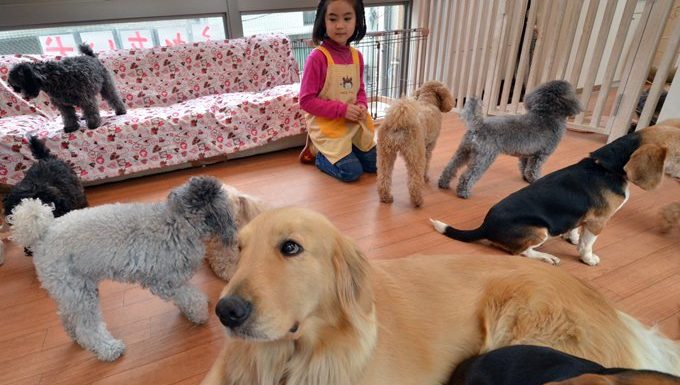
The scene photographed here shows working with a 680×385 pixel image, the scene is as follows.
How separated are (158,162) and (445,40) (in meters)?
4.07

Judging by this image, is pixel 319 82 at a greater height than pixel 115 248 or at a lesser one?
greater

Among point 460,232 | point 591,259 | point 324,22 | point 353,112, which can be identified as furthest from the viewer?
point 353,112

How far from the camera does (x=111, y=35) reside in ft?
13.0

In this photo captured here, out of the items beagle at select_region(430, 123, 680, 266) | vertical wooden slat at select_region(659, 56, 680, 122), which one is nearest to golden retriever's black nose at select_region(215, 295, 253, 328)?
beagle at select_region(430, 123, 680, 266)

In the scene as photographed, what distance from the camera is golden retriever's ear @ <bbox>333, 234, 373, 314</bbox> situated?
3.10 feet

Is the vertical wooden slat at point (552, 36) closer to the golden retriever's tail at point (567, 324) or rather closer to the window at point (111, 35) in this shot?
the golden retriever's tail at point (567, 324)

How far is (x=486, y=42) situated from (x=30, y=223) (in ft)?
15.8

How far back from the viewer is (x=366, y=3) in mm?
5000

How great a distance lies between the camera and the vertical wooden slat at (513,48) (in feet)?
13.6

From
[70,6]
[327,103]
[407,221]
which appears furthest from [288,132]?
[70,6]

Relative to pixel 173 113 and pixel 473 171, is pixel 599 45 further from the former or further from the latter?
pixel 173 113

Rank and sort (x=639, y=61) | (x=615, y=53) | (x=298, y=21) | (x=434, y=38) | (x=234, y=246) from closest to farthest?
1. (x=234, y=246)
2. (x=639, y=61)
3. (x=615, y=53)
4. (x=298, y=21)
5. (x=434, y=38)

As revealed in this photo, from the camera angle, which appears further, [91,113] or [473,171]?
[91,113]

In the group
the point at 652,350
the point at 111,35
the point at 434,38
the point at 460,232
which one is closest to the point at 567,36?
the point at 434,38
